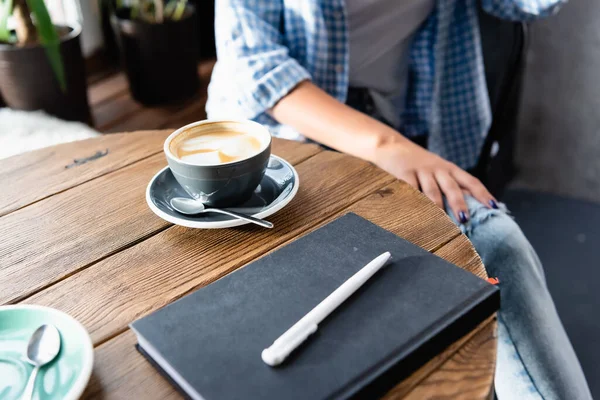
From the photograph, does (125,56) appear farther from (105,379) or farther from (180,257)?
(105,379)

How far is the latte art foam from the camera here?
2.25 feet

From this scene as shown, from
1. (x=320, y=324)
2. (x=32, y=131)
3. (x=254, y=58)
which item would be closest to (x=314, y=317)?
(x=320, y=324)

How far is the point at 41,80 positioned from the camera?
5.89 ft

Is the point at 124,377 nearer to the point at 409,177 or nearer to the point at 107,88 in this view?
the point at 409,177

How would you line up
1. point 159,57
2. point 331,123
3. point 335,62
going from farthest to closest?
point 159,57
point 335,62
point 331,123

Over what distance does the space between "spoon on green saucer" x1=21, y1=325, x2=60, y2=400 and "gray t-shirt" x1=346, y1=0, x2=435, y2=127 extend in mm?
815

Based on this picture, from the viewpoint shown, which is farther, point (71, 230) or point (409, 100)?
point (409, 100)

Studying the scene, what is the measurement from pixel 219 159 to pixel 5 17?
1328 mm

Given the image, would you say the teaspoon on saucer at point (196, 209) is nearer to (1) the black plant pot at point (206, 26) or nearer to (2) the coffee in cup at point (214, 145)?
(2) the coffee in cup at point (214, 145)

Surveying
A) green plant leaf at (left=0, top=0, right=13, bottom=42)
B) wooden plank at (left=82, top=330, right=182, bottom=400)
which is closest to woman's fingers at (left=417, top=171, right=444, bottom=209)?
wooden plank at (left=82, top=330, right=182, bottom=400)

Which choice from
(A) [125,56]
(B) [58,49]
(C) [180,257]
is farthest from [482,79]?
(A) [125,56]

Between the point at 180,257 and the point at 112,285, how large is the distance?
7 cm

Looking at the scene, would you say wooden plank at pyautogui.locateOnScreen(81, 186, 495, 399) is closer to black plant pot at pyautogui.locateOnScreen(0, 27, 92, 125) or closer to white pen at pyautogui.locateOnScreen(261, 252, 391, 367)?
white pen at pyautogui.locateOnScreen(261, 252, 391, 367)

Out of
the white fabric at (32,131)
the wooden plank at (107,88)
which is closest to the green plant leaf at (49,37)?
the white fabric at (32,131)
